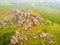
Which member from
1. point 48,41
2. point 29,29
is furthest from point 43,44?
point 29,29

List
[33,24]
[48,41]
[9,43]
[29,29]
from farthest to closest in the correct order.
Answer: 1. [33,24]
2. [29,29]
3. [48,41]
4. [9,43]

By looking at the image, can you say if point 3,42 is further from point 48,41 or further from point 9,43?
point 48,41

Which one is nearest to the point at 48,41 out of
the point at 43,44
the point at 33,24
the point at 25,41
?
the point at 43,44

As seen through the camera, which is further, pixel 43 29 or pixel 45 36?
pixel 43 29

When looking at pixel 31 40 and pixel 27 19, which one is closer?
pixel 31 40

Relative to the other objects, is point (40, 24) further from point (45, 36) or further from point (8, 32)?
point (8, 32)

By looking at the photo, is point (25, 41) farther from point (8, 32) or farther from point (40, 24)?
point (40, 24)

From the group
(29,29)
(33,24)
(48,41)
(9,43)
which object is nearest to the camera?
(9,43)

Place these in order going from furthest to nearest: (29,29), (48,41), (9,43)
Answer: (29,29) < (48,41) < (9,43)
